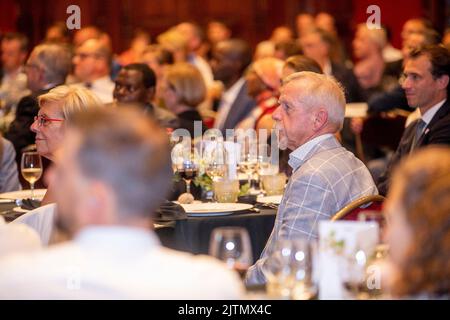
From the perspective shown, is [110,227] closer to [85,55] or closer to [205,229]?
[205,229]

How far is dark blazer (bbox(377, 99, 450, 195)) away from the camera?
210 inches

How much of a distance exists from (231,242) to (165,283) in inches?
17.2

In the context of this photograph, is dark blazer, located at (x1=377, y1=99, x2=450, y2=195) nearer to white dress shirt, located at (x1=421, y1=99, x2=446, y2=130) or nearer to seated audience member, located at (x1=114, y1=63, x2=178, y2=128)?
white dress shirt, located at (x1=421, y1=99, x2=446, y2=130)

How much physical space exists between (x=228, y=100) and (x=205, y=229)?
182 inches

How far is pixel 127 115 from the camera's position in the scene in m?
1.86

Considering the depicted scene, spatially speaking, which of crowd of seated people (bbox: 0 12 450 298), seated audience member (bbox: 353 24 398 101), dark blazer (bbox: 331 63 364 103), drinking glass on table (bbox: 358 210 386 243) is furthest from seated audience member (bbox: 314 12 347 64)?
drinking glass on table (bbox: 358 210 386 243)

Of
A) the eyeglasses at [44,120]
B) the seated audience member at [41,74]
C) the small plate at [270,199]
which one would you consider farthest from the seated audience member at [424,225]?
the seated audience member at [41,74]

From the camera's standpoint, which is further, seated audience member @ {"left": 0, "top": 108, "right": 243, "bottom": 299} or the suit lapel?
the suit lapel

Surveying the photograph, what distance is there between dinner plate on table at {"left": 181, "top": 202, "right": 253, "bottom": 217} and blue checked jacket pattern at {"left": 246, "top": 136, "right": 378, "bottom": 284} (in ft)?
2.65

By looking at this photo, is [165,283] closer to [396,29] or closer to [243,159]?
[243,159]

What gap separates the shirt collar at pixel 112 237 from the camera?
1.85 m

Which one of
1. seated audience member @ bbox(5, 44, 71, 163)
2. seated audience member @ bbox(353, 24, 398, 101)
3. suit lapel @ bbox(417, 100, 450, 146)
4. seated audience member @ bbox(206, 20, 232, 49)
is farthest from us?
seated audience member @ bbox(206, 20, 232, 49)

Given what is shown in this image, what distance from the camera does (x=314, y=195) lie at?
351 centimetres

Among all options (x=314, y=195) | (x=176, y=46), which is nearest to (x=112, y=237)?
(x=314, y=195)
